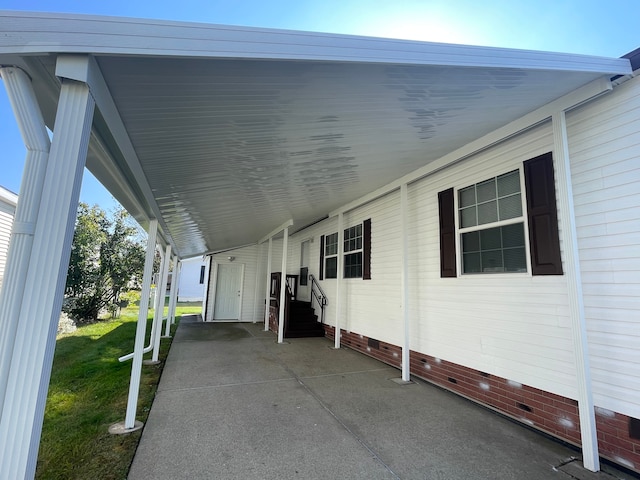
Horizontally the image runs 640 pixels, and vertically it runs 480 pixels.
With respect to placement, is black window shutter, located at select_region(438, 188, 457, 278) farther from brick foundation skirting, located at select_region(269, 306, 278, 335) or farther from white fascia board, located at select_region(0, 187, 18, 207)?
white fascia board, located at select_region(0, 187, 18, 207)

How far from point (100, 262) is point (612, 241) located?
1318 centimetres

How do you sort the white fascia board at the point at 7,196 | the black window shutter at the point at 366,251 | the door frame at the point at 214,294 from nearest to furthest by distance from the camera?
the black window shutter at the point at 366,251 < the white fascia board at the point at 7,196 < the door frame at the point at 214,294

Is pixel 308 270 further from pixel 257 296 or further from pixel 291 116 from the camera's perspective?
pixel 291 116

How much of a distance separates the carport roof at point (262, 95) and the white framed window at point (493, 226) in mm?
689

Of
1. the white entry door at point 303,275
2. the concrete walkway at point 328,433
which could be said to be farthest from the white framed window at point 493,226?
the white entry door at point 303,275

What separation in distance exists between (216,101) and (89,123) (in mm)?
767

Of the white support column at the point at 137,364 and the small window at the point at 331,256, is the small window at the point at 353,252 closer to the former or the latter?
the small window at the point at 331,256

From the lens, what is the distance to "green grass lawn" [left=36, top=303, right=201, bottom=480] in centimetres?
240

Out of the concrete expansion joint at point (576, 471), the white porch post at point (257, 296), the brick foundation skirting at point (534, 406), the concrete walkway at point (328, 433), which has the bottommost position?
the concrete walkway at point (328, 433)

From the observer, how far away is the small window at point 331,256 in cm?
784

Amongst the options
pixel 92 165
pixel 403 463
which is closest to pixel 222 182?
pixel 92 165

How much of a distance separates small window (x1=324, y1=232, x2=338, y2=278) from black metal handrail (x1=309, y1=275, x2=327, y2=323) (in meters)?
0.53

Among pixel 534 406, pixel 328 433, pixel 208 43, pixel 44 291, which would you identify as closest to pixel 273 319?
pixel 328 433

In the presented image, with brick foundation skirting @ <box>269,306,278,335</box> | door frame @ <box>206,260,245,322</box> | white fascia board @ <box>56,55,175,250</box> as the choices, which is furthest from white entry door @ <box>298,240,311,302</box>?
white fascia board @ <box>56,55,175,250</box>
